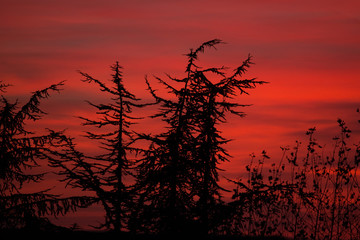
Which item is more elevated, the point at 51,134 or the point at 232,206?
the point at 51,134

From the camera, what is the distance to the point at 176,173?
46.2ft

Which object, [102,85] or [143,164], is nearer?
[143,164]

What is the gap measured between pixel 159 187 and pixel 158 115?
210cm

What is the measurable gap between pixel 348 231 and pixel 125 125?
8064mm

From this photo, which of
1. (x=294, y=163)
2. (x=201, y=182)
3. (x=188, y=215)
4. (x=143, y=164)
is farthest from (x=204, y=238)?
(x=294, y=163)

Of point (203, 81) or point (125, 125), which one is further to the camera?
point (125, 125)

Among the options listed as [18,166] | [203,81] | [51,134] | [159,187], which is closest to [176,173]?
[159,187]

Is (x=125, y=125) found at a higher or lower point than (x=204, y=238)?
higher

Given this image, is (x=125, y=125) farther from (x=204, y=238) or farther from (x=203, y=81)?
(x=204, y=238)

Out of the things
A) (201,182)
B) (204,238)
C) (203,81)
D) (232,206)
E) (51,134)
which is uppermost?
(203,81)

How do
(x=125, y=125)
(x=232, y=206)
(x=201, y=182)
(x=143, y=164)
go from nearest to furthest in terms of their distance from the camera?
(x=232, y=206)
(x=201, y=182)
(x=143, y=164)
(x=125, y=125)

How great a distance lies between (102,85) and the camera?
658 inches

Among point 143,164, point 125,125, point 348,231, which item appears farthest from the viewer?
point 125,125

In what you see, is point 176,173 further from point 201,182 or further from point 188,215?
point 188,215
